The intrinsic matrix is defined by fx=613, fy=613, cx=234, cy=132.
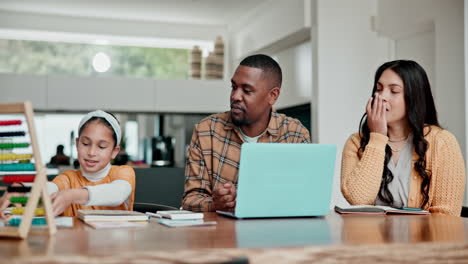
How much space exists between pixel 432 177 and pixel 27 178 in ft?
4.84

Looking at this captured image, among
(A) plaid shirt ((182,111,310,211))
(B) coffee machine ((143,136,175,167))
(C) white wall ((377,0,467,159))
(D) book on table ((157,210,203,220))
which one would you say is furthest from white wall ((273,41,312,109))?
(D) book on table ((157,210,203,220))

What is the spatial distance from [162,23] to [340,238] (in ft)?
19.3

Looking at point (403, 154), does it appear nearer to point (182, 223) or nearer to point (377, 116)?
point (377, 116)

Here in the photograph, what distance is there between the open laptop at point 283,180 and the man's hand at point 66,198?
426 millimetres

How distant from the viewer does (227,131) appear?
2.55 meters

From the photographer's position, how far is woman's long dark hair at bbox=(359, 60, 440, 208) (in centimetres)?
226

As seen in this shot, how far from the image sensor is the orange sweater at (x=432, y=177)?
2.21 m

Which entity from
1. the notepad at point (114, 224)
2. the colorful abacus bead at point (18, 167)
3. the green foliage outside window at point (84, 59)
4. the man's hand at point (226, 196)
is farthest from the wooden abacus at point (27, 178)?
the green foliage outside window at point (84, 59)

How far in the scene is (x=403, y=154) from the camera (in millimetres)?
2336

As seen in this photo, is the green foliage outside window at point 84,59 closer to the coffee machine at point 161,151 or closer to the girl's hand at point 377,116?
the coffee machine at point 161,151

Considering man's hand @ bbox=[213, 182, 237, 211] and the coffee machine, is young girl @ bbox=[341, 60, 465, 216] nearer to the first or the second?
man's hand @ bbox=[213, 182, 237, 211]

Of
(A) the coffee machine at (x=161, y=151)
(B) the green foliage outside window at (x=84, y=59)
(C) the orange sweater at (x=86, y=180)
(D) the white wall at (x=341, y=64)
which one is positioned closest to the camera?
(C) the orange sweater at (x=86, y=180)

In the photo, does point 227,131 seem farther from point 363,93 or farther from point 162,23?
point 162,23

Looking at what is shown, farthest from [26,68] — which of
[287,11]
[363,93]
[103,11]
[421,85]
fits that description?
[421,85]
